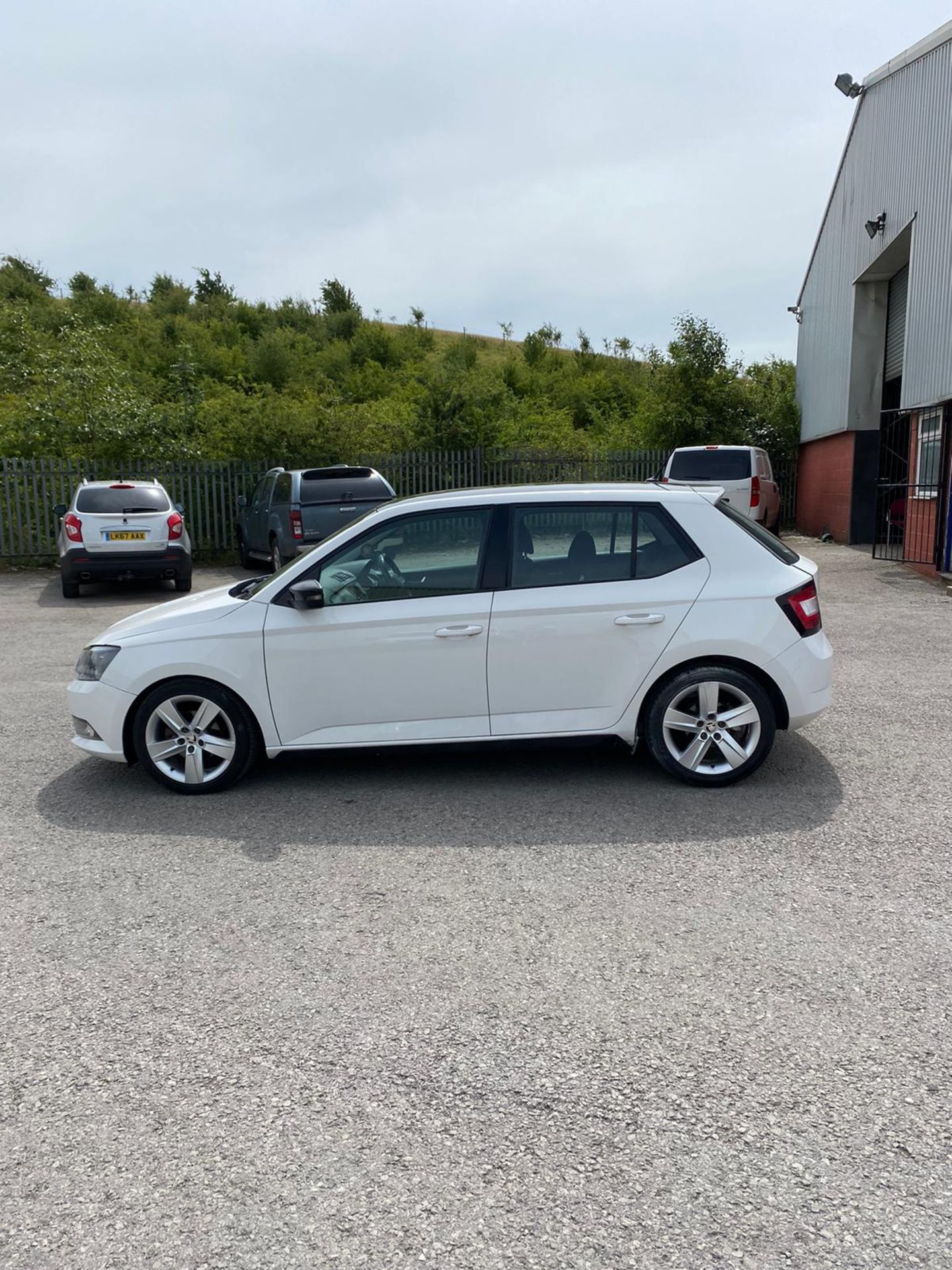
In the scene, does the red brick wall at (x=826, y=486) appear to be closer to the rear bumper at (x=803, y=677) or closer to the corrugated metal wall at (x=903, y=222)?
the corrugated metal wall at (x=903, y=222)

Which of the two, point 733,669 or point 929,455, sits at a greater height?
point 929,455

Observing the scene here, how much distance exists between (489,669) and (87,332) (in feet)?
67.1

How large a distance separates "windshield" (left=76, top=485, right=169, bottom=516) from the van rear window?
1081 cm

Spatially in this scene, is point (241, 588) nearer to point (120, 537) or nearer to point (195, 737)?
point (195, 737)

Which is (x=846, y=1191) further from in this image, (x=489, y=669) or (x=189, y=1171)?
(x=489, y=669)

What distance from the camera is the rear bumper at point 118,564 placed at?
14375 mm

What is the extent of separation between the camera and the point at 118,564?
1443 centimetres

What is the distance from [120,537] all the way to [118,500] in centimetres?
57

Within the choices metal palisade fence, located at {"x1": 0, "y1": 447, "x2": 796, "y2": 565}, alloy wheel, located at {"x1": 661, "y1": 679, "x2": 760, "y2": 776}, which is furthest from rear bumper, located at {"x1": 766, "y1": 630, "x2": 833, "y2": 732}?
metal palisade fence, located at {"x1": 0, "y1": 447, "x2": 796, "y2": 565}

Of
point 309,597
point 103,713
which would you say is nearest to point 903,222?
point 309,597

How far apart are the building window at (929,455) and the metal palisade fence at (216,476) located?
6.03 meters

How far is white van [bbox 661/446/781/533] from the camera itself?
1731cm

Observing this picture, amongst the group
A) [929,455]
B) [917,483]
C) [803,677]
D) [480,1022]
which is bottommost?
[480,1022]

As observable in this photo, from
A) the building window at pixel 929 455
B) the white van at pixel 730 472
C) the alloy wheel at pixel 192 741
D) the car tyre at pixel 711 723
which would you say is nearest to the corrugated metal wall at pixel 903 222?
the building window at pixel 929 455
